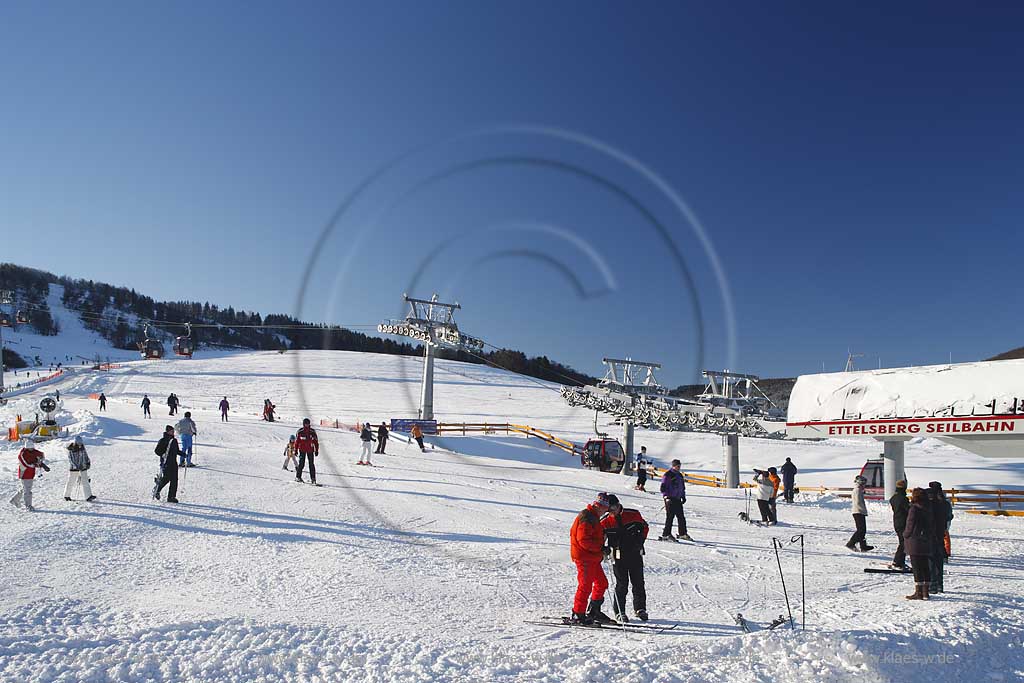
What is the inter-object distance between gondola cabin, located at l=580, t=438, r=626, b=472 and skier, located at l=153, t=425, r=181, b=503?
21649 mm

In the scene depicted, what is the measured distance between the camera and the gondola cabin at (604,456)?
31797 mm

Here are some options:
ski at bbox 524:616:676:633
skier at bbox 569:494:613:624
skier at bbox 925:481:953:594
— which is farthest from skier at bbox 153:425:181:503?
skier at bbox 925:481:953:594

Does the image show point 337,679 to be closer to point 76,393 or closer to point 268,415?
point 268,415

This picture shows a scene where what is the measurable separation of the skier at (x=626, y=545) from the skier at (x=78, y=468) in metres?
10.1

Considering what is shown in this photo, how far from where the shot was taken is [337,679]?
5.99 metres

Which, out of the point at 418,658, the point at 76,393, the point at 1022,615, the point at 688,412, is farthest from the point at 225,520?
the point at 76,393

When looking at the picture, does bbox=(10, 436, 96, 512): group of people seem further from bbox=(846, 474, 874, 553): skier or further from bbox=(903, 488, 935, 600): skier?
bbox=(846, 474, 874, 553): skier

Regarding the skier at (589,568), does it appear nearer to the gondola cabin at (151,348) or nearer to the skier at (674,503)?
the skier at (674,503)

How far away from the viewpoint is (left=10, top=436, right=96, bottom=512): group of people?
11.6m

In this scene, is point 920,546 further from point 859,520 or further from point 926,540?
point 859,520

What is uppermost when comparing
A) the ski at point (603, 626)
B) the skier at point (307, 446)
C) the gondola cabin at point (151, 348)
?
the gondola cabin at point (151, 348)

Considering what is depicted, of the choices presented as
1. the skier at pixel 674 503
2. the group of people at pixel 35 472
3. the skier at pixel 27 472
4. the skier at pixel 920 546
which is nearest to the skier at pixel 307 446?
the group of people at pixel 35 472

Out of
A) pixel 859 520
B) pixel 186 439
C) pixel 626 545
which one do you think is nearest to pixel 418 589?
pixel 626 545

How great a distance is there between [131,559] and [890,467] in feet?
63.8
